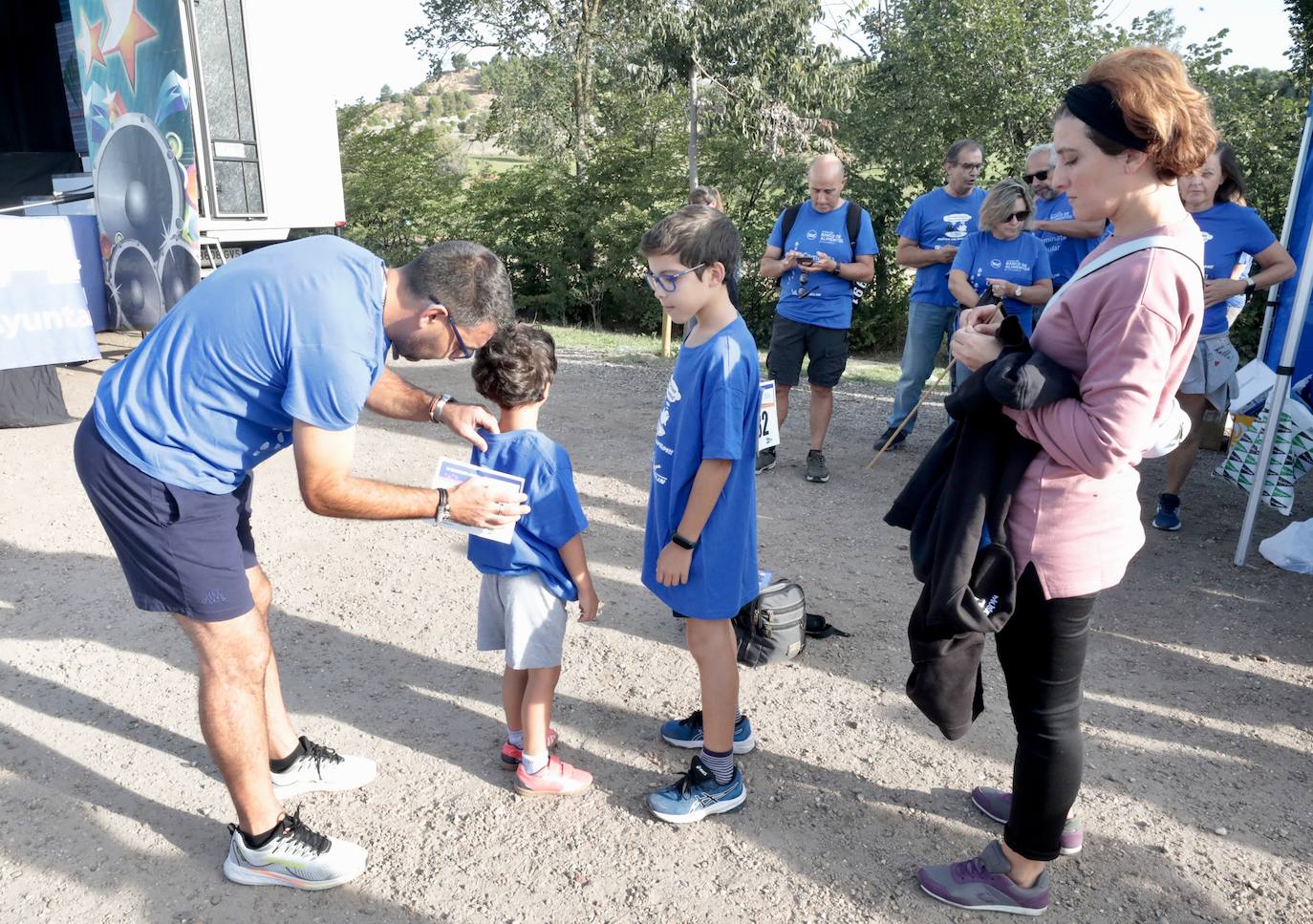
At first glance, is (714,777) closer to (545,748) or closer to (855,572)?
(545,748)

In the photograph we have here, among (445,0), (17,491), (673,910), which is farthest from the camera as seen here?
(445,0)

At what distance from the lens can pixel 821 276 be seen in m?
5.94

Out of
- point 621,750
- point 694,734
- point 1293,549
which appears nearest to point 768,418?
point 694,734

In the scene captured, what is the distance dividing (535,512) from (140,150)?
6.51 meters

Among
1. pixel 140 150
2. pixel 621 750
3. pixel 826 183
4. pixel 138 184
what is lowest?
pixel 621 750

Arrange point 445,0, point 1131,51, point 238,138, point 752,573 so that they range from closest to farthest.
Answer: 1. point 1131,51
2. point 752,573
3. point 238,138
4. point 445,0

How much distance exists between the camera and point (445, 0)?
1009 inches

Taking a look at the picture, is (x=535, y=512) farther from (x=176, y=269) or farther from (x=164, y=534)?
(x=176, y=269)

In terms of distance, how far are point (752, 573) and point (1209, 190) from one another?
3.78 meters

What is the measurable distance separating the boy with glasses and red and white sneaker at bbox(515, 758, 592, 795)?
12.8 ft

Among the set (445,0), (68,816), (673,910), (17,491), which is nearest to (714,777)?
(673,910)

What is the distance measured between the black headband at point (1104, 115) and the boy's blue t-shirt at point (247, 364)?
1.62 m

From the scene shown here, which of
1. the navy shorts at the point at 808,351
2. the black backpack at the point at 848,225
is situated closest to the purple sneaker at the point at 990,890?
the navy shorts at the point at 808,351

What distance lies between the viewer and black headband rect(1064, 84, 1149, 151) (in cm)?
179
